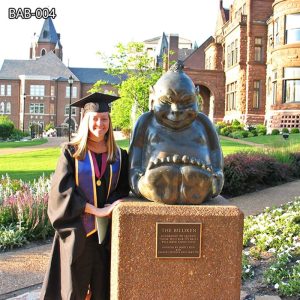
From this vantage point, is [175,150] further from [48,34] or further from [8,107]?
[48,34]

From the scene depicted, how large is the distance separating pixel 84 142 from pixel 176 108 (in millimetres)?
773

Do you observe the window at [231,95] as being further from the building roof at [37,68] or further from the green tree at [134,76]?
the building roof at [37,68]

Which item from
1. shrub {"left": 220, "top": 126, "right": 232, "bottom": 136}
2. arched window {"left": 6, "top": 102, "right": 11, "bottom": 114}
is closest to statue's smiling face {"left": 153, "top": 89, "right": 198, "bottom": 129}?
shrub {"left": 220, "top": 126, "right": 232, "bottom": 136}

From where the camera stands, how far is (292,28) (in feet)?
96.1

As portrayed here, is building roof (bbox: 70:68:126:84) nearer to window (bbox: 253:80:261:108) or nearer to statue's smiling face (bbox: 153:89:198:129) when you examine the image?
window (bbox: 253:80:261:108)

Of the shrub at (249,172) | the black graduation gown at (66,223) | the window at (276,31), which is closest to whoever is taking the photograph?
the black graduation gown at (66,223)

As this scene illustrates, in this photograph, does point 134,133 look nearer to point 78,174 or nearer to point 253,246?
point 78,174

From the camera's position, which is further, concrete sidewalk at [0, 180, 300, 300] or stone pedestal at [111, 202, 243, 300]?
concrete sidewalk at [0, 180, 300, 300]

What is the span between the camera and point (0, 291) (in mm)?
5027

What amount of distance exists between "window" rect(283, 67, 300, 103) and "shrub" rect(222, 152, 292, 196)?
17.6 metres

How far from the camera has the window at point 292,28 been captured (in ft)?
95.3

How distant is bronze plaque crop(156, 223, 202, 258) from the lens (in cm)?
350

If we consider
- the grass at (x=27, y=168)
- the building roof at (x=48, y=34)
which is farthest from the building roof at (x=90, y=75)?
the grass at (x=27, y=168)

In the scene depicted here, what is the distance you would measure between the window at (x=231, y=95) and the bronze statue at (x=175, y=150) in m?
34.9
